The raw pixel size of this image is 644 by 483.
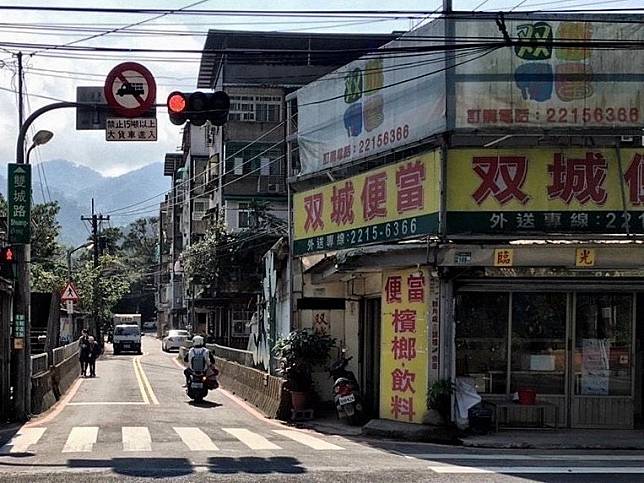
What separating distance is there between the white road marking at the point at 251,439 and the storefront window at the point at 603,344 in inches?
228

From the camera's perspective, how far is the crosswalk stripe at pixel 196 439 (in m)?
13.5

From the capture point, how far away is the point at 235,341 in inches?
2186

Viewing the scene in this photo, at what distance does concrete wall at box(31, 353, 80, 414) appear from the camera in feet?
68.0

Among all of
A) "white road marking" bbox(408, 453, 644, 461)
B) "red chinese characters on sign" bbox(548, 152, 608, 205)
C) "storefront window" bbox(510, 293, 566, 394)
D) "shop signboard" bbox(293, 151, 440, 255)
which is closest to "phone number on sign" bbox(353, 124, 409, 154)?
"shop signboard" bbox(293, 151, 440, 255)

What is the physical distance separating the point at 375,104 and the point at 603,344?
6.53 metres

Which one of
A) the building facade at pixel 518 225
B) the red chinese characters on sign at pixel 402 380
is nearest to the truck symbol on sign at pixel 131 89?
the building facade at pixel 518 225

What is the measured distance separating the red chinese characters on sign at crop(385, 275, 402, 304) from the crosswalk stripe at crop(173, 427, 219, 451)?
428 centimetres

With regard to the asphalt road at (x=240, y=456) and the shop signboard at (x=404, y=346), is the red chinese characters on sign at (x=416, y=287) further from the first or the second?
the asphalt road at (x=240, y=456)

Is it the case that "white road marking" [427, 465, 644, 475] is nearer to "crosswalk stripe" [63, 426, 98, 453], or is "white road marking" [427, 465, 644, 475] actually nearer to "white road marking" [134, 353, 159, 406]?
"crosswalk stripe" [63, 426, 98, 453]

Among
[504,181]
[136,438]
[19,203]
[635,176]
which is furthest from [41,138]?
[635,176]

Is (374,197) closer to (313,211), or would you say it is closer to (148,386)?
(313,211)

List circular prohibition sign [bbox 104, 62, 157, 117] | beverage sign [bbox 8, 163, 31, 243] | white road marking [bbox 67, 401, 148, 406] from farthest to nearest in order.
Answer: white road marking [bbox 67, 401, 148, 406]
beverage sign [bbox 8, 163, 31, 243]
circular prohibition sign [bbox 104, 62, 157, 117]

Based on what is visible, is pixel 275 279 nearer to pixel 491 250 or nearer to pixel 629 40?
pixel 491 250

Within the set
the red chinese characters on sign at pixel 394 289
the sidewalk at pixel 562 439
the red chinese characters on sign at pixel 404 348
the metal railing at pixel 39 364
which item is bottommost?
the sidewalk at pixel 562 439
